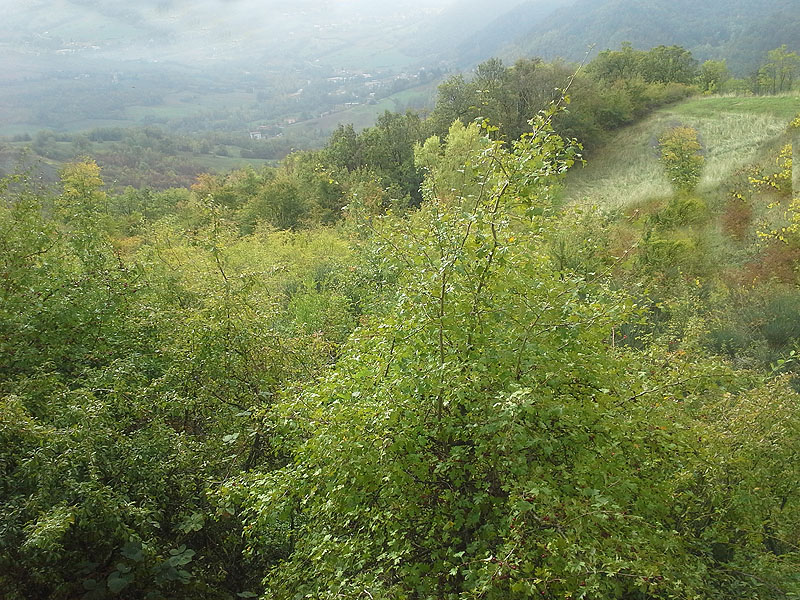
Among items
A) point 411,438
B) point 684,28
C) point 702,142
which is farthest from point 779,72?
point 684,28

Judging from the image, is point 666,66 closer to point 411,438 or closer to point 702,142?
point 702,142

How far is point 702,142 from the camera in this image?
104 ft

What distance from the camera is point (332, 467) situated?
3.54 metres

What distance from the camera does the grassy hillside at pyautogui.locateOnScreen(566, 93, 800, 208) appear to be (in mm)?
26705

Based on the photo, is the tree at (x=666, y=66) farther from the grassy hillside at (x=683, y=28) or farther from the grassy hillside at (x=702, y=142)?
the grassy hillside at (x=683, y=28)

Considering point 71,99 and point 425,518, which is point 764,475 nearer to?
point 425,518

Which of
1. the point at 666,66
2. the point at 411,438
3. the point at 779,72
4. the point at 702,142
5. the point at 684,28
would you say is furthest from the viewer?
the point at 684,28

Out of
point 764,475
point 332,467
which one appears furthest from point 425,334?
point 764,475

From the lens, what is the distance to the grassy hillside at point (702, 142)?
26.7m

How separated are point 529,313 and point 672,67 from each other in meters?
66.7

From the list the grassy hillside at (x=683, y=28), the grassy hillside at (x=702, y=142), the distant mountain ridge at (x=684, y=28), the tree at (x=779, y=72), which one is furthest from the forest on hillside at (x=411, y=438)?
the grassy hillside at (x=683, y=28)

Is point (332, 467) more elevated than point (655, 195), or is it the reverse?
point (332, 467)

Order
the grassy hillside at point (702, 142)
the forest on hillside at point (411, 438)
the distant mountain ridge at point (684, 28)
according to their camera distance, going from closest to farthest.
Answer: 1. the forest on hillside at point (411, 438)
2. the grassy hillside at point (702, 142)
3. the distant mountain ridge at point (684, 28)

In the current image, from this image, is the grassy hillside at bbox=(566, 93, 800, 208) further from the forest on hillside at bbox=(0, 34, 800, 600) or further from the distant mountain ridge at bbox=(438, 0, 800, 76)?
the distant mountain ridge at bbox=(438, 0, 800, 76)
